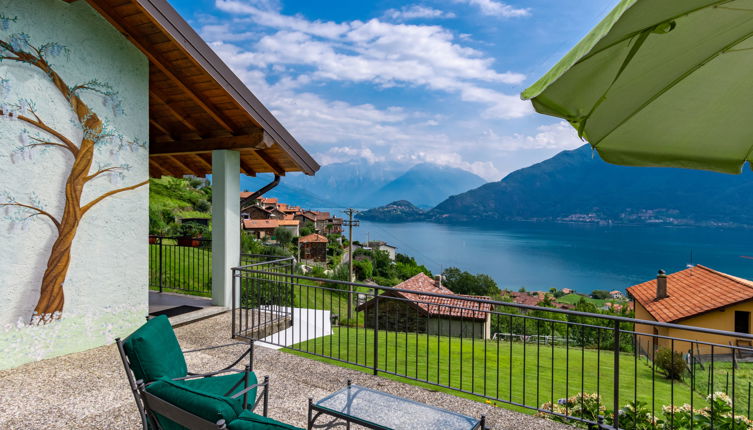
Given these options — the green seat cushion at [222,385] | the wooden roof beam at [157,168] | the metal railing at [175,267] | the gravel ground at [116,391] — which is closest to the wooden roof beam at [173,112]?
the metal railing at [175,267]

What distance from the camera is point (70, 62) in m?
4.80

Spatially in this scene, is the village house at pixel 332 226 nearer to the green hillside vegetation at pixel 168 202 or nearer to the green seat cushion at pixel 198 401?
the green hillside vegetation at pixel 168 202

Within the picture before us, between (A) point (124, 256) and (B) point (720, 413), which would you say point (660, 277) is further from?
(A) point (124, 256)

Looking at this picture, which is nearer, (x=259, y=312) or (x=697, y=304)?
(x=259, y=312)

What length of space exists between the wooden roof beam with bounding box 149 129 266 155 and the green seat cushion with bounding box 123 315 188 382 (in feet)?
13.5

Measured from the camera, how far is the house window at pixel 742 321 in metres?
21.0

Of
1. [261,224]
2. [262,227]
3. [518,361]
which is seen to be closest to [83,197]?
[518,361]

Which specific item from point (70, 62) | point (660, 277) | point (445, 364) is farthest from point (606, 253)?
point (70, 62)

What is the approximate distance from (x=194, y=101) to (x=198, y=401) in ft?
18.5

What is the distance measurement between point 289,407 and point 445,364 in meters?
6.19

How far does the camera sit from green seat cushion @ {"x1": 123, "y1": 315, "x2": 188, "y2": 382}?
239cm

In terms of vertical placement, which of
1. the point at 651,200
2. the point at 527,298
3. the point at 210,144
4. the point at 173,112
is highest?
the point at 651,200

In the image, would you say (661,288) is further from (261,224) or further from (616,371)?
(261,224)

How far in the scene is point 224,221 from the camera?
6.96 metres
